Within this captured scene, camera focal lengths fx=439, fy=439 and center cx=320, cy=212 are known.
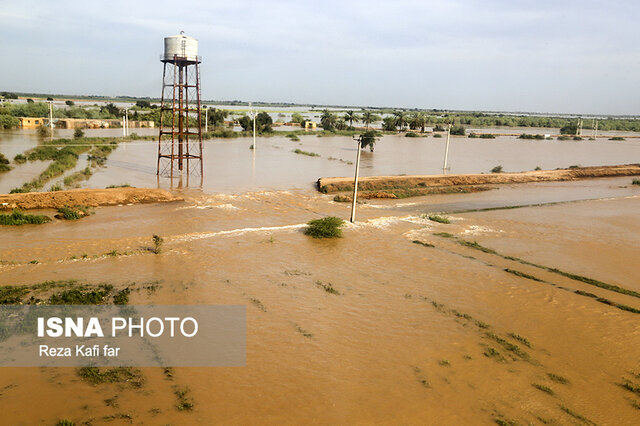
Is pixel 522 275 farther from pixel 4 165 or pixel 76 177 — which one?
pixel 4 165

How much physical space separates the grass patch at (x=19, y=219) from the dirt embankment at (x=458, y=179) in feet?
42.9

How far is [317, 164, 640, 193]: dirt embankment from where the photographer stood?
24203 millimetres

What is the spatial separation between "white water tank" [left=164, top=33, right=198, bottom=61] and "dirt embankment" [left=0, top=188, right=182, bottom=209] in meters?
8.11

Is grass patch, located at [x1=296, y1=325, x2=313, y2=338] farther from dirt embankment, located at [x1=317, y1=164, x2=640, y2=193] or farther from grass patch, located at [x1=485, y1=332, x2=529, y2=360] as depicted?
dirt embankment, located at [x1=317, y1=164, x2=640, y2=193]

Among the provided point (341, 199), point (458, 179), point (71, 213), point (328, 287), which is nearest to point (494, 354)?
point (328, 287)

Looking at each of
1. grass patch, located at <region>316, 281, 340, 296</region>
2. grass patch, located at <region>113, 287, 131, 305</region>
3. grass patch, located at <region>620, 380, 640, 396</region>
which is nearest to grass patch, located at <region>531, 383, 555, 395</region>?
grass patch, located at <region>620, 380, 640, 396</region>

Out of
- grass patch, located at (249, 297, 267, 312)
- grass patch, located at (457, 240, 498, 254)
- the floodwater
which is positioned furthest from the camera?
the floodwater

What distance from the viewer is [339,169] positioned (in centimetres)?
3269

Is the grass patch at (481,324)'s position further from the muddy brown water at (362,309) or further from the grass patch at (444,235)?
the grass patch at (444,235)

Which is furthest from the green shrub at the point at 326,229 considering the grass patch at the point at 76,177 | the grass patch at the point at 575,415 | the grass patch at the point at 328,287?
the grass patch at the point at 76,177

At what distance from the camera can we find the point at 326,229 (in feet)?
49.6

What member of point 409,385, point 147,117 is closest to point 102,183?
point 409,385

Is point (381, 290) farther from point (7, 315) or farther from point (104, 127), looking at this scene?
point (104, 127)

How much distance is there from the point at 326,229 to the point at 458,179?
15.8 m
